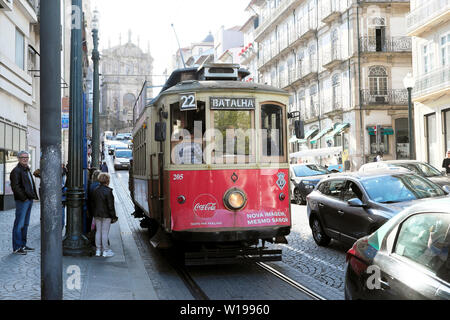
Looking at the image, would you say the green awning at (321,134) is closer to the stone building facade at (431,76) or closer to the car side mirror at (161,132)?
the stone building facade at (431,76)

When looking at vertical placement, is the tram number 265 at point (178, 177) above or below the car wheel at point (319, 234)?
above

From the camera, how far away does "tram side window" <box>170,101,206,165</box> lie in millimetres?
8062

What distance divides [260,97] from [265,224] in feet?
6.78

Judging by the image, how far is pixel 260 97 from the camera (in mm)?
8391

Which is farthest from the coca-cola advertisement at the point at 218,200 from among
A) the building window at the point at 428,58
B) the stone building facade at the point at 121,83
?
the stone building facade at the point at 121,83

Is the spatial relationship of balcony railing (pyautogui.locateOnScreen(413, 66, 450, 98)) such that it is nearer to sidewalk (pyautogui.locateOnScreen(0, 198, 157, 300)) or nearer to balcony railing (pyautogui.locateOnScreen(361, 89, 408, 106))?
balcony railing (pyautogui.locateOnScreen(361, 89, 408, 106))

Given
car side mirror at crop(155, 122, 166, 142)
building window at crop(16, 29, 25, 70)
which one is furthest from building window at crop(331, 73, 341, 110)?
car side mirror at crop(155, 122, 166, 142)

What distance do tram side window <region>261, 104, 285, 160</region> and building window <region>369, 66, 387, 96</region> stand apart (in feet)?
99.1

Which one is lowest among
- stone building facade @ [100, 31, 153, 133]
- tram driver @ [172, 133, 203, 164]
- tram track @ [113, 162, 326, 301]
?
tram track @ [113, 162, 326, 301]

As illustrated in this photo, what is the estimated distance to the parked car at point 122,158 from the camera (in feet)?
141

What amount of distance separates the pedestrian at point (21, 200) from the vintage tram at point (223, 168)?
249 cm

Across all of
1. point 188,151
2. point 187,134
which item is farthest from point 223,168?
point 187,134

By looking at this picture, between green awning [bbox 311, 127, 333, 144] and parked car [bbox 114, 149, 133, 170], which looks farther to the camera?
parked car [bbox 114, 149, 133, 170]

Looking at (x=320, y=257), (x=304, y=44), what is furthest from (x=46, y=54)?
(x=304, y=44)
